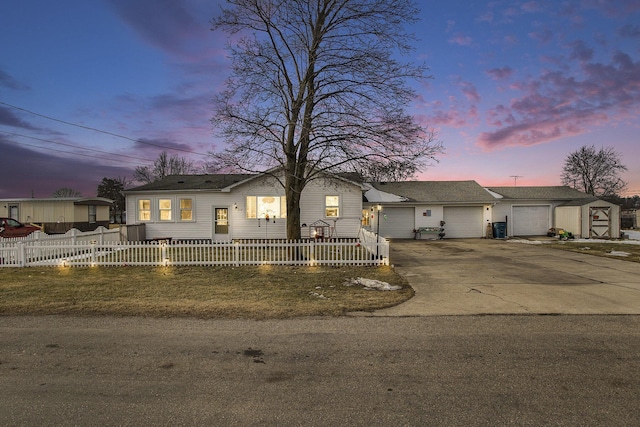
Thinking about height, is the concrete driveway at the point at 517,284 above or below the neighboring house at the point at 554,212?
below

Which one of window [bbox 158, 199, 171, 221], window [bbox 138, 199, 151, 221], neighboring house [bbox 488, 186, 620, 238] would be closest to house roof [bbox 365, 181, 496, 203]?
neighboring house [bbox 488, 186, 620, 238]

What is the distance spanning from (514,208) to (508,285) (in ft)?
58.2

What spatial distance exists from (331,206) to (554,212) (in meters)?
16.5

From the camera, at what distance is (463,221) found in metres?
22.4

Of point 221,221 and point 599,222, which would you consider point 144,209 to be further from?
Result: point 599,222

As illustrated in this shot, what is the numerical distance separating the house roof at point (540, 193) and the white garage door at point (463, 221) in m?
2.52

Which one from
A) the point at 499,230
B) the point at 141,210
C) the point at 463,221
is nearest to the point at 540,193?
the point at 499,230

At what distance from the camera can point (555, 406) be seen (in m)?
3.12

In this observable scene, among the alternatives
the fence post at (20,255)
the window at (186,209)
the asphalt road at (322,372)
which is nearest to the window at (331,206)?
the window at (186,209)

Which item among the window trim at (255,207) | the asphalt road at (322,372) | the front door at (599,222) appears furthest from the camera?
the front door at (599,222)

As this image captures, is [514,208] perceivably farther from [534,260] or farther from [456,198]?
[534,260]

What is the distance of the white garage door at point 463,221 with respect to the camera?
22375 millimetres

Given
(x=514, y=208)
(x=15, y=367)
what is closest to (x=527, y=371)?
(x=15, y=367)

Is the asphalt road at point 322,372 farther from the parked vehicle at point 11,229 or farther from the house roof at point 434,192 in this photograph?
the parked vehicle at point 11,229
